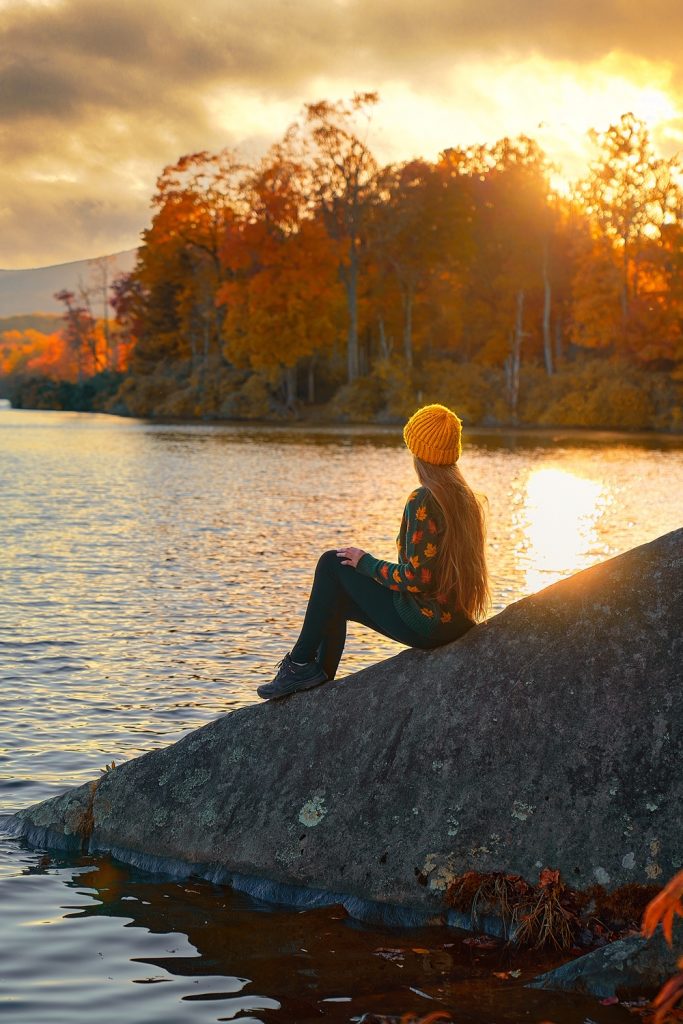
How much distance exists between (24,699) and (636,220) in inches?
2448

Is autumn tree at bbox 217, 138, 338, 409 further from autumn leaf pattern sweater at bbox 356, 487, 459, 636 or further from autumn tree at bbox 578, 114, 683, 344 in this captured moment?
autumn leaf pattern sweater at bbox 356, 487, 459, 636

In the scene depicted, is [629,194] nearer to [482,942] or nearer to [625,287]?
[625,287]

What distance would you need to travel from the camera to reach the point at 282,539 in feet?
75.3

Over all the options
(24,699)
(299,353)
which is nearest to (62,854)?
(24,699)

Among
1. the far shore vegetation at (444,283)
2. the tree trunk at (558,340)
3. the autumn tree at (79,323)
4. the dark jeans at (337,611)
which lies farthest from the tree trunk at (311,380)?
the dark jeans at (337,611)

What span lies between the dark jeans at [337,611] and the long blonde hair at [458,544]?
1.14ft

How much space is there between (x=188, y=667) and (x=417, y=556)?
6.03 m

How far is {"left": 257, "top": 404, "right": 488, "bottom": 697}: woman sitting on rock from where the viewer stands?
648cm

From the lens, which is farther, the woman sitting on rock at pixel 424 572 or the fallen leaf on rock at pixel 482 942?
the woman sitting on rock at pixel 424 572

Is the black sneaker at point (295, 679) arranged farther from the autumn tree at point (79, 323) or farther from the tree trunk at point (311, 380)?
the autumn tree at point (79, 323)

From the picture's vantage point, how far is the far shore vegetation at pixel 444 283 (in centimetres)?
6769

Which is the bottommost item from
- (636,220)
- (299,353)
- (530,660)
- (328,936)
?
(328,936)

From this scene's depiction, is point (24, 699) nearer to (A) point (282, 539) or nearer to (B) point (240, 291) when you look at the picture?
(A) point (282, 539)

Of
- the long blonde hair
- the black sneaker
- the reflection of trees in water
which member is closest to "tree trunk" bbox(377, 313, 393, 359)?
the long blonde hair
